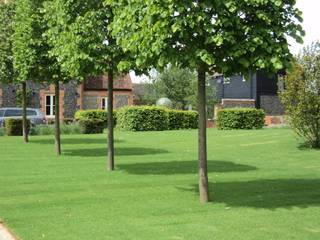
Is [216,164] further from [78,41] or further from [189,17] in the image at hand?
[189,17]

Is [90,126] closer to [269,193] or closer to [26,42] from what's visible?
[26,42]

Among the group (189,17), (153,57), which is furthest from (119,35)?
(189,17)

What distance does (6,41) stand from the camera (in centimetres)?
2175

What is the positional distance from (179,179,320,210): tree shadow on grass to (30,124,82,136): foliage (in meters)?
19.6

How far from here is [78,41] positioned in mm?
11820

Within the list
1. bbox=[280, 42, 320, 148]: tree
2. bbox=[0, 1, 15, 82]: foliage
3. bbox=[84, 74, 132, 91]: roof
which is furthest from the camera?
bbox=[84, 74, 132, 91]: roof

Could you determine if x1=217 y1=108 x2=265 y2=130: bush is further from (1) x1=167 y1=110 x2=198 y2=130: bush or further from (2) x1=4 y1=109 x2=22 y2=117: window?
(2) x1=4 y1=109 x2=22 y2=117: window

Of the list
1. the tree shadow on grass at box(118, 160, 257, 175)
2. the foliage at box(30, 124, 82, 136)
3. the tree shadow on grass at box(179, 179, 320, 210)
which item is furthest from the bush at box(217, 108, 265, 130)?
the tree shadow on grass at box(179, 179, 320, 210)

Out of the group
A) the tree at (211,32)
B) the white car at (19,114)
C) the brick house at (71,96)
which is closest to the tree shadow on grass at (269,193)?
the tree at (211,32)

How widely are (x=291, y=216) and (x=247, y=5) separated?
3.26 m

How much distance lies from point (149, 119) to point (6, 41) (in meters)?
14.1

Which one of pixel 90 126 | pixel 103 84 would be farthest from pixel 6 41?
pixel 103 84

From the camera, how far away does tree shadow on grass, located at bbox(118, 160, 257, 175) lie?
13.8m

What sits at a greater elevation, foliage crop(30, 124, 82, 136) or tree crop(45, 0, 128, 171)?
tree crop(45, 0, 128, 171)
